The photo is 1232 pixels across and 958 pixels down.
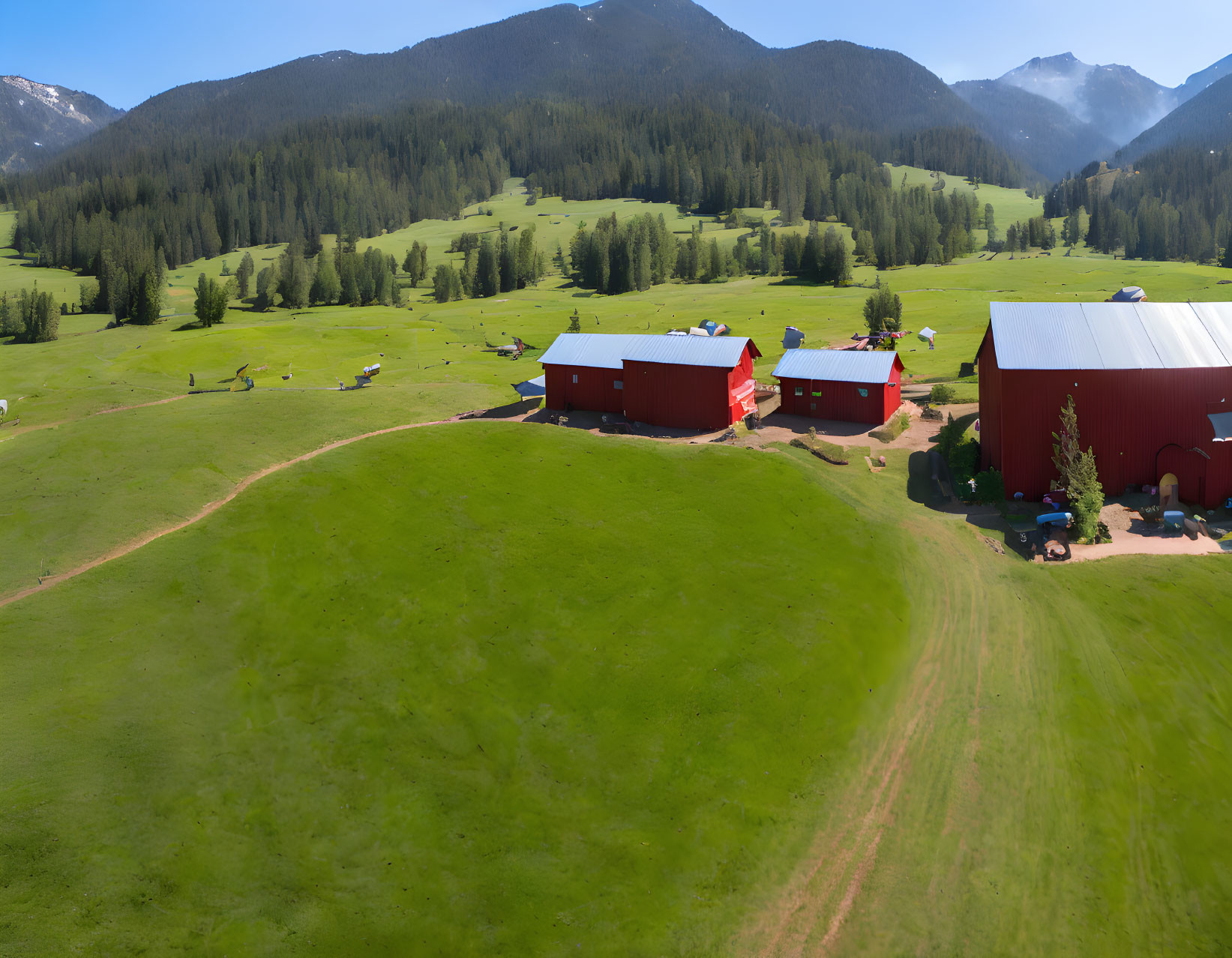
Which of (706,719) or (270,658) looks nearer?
(706,719)

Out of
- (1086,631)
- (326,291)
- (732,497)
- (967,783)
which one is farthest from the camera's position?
(326,291)

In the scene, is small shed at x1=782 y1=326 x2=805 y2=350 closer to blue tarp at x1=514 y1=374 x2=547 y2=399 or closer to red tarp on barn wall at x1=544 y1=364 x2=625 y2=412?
blue tarp at x1=514 y1=374 x2=547 y2=399

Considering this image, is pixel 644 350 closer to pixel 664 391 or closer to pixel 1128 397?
pixel 664 391

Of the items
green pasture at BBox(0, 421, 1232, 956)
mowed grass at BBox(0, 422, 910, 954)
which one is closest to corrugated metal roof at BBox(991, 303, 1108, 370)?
green pasture at BBox(0, 421, 1232, 956)

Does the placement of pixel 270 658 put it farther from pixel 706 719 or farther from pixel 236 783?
pixel 706 719

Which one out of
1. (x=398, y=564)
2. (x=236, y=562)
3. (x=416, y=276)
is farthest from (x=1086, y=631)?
(x=416, y=276)

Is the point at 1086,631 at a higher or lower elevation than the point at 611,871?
higher
